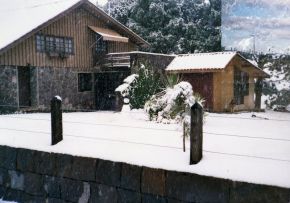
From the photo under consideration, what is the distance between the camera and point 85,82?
19.9 meters

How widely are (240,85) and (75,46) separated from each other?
30.7 feet

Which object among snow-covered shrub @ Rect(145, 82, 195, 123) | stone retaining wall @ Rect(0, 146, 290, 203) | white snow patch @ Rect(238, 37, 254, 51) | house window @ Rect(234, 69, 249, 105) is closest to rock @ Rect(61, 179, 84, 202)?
stone retaining wall @ Rect(0, 146, 290, 203)

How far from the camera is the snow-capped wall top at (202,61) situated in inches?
704

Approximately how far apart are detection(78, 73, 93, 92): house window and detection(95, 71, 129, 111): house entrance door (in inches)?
17.1

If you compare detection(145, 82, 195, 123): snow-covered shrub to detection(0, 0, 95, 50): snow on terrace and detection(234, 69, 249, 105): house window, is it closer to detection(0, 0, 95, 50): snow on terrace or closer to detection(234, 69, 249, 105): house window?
detection(0, 0, 95, 50): snow on terrace

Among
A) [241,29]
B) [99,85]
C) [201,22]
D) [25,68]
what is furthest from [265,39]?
[25,68]

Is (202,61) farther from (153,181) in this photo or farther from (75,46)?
(153,181)

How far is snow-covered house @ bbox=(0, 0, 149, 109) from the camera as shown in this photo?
16391 millimetres

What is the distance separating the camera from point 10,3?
21094 millimetres

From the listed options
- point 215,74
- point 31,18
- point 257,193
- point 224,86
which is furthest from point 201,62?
point 257,193

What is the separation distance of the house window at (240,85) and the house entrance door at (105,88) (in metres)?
6.49

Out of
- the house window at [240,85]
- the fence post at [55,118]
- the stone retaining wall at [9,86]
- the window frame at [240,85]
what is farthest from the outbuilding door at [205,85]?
the fence post at [55,118]

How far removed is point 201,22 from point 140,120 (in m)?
19.6

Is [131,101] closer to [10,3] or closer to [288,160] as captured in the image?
[288,160]
